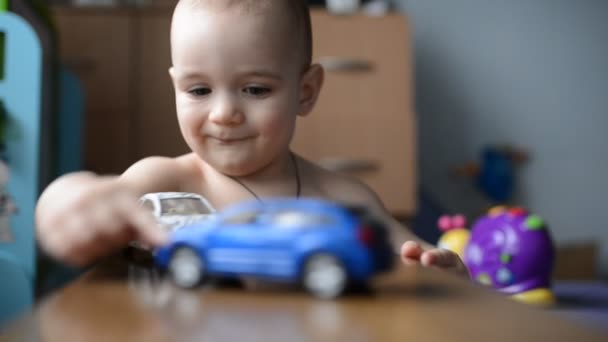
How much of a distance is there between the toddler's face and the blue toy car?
98 millimetres

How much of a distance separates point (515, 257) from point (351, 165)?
22.5 inches

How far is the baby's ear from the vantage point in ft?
1.54

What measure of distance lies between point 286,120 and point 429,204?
160 cm

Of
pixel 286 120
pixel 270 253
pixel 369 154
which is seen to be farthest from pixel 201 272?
pixel 369 154

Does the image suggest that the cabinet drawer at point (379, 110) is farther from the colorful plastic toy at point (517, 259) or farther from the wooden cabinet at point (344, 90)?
the colorful plastic toy at point (517, 259)

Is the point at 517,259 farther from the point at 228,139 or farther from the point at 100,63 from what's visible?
the point at 100,63

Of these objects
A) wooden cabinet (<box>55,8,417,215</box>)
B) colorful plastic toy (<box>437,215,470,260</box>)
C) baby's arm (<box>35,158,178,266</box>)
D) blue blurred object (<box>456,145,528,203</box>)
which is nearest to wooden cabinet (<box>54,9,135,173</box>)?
wooden cabinet (<box>55,8,417,215</box>)

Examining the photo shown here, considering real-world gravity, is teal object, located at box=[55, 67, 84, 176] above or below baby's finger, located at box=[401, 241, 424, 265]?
above

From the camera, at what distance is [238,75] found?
14.6 inches

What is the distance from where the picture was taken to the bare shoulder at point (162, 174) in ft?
1.31

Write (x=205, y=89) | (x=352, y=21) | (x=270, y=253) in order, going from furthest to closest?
1. (x=352, y=21)
2. (x=205, y=89)
3. (x=270, y=253)

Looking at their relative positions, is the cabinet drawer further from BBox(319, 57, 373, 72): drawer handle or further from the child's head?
the child's head

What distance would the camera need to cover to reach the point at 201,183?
1.48 feet

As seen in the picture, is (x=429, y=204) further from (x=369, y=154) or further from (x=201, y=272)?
(x=201, y=272)
